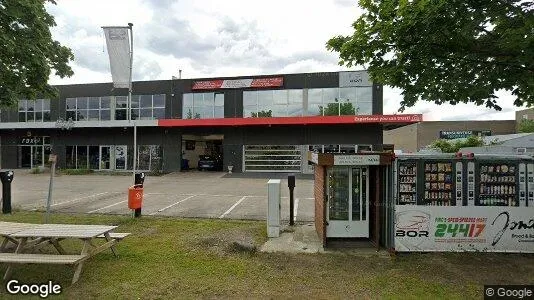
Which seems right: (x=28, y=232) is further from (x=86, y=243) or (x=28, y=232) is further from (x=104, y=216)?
(x=104, y=216)

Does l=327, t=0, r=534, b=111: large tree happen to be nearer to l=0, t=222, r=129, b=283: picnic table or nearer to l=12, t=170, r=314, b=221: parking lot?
l=12, t=170, r=314, b=221: parking lot


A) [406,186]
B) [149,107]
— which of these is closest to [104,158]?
[149,107]

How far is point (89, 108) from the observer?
2875cm

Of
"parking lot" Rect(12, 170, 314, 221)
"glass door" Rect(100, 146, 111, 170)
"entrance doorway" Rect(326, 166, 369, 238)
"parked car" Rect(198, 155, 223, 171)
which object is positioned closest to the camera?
"entrance doorway" Rect(326, 166, 369, 238)

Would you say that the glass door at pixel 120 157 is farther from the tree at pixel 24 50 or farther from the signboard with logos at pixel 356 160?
the signboard with logos at pixel 356 160

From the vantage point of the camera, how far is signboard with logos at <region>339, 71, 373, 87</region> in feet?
79.8

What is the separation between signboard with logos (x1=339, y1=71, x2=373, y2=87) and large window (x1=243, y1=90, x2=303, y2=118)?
3075 mm

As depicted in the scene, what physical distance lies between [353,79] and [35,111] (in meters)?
26.3

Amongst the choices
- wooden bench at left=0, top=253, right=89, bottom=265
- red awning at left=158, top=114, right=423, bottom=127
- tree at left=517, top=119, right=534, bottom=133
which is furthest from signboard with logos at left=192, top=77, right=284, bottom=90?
tree at left=517, top=119, right=534, bottom=133

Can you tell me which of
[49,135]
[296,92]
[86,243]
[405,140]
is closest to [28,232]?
[86,243]

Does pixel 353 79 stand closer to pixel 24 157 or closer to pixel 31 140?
pixel 31 140

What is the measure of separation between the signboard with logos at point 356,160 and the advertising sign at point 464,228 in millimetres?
963

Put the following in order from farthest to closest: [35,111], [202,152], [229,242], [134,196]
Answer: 1. [202,152]
2. [35,111]
3. [134,196]
4. [229,242]

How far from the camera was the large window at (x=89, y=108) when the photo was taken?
28359 mm
